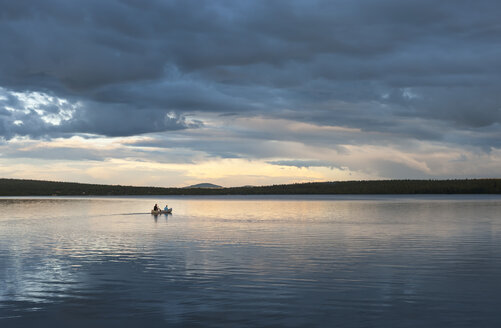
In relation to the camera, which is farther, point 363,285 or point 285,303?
point 363,285

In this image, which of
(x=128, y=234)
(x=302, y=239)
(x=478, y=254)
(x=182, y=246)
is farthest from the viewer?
(x=128, y=234)

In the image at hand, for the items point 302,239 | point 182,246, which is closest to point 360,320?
point 182,246

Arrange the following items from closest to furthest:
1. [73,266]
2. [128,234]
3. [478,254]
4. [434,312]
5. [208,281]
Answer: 1. [434,312]
2. [208,281]
3. [73,266]
4. [478,254]
5. [128,234]

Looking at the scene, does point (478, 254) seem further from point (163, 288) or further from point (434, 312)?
point (163, 288)

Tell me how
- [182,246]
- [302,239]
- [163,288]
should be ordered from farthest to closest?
[302,239], [182,246], [163,288]

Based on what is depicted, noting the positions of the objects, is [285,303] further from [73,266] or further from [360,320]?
[73,266]

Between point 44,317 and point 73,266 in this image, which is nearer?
point 44,317

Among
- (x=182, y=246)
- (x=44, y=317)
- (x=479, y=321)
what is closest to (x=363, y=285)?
(x=479, y=321)

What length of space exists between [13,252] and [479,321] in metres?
34.2

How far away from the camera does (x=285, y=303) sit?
73.6 ft

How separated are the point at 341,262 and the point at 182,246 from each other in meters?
15.7

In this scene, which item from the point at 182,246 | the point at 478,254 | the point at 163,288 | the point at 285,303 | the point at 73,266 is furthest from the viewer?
the point at 182,246

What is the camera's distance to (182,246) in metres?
44.1

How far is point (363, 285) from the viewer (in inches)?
1033
